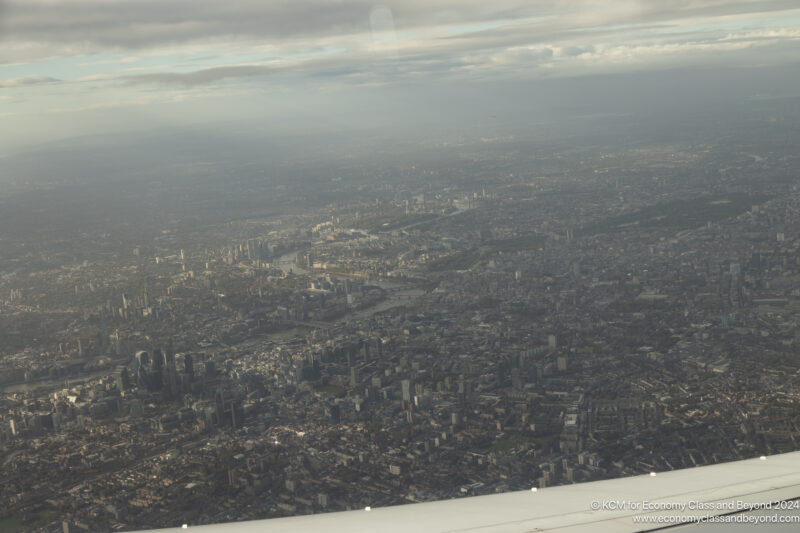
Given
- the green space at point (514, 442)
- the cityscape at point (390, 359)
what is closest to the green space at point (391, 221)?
the cityscape at point (390, 359)

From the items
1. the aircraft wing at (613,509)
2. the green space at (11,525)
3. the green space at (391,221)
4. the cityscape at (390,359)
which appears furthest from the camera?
the green space at (391,221)

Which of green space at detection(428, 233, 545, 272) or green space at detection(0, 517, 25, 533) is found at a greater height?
green space at detection(0, 517, 25, 533)

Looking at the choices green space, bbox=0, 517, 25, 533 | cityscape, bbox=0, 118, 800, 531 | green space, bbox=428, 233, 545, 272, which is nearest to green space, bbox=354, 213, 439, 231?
cityscape, bbox=0, 118, 800, 531

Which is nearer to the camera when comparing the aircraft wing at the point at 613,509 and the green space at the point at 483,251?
the aircraft wing at the point at 613,509

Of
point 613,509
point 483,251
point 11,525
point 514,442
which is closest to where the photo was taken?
point 613,509

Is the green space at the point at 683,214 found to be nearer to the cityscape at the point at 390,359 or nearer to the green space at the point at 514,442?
the cityscape at the point at 390,359

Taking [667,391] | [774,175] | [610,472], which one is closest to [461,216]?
[774,175]

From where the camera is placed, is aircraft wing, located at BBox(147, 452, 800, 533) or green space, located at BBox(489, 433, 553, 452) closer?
aircraft wing, located at BBox(147, 452, 800, 533)

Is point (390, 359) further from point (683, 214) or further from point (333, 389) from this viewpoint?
point (683, 214)

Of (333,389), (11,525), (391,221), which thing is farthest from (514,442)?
(391,221)

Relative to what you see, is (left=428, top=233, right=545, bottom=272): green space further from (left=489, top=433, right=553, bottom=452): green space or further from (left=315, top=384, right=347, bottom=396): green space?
(left=489, top=433, right=553, bottom=452): green space

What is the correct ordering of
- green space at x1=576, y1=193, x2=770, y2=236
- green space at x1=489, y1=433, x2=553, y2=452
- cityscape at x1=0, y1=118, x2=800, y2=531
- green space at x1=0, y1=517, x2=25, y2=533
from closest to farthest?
green space at x1=0, y1=517, x2=25, y2=533, cityscape at x1=0, y1=118, x2=800, y2=531, green space at x1=489, y1=433, x2=553, y2=452, green space at x1=576, y1=193, x2=770, y2=236

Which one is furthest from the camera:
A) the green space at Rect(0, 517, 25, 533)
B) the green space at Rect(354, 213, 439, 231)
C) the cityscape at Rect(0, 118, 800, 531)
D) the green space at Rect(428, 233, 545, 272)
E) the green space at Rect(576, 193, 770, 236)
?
the green space at Rect(354, 213, 439, 231)
